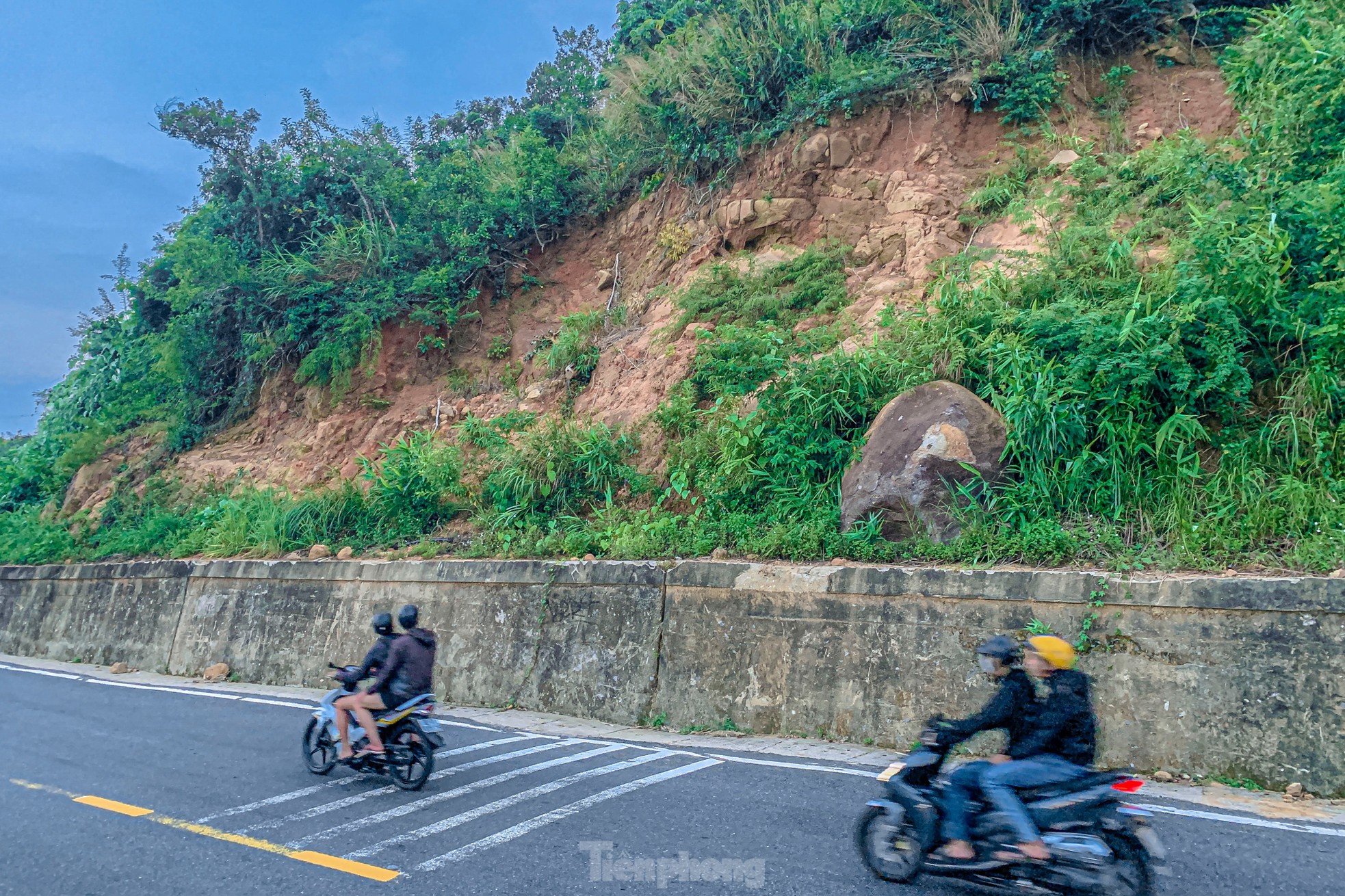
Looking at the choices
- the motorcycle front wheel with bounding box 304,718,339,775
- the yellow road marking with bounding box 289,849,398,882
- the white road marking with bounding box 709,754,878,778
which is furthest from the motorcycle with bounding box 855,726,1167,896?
the motorcycle front wheel with bounding box 304,718,339,775

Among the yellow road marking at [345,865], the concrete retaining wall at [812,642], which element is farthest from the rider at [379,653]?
the concrete retaining wall at [812,642]

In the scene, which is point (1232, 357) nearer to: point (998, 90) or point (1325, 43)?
point (1325, 43)

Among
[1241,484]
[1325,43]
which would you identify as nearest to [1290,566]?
[1241,484]

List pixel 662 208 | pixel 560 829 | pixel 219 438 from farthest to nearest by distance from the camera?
pixel 219 438 → pixel 662 208 → pixel 560 829

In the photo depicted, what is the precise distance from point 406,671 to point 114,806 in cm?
217

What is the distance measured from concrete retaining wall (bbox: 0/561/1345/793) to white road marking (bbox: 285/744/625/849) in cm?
156

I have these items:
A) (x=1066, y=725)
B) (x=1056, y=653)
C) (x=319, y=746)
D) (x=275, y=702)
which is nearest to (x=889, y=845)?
(x=1066, y=725)

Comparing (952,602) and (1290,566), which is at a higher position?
(1290,566)

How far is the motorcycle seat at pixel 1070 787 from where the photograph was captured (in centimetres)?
407

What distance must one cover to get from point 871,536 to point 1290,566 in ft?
11.3

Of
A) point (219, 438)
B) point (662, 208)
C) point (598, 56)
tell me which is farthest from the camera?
point (598, 56)

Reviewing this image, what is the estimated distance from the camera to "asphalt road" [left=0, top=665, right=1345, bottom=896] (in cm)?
454

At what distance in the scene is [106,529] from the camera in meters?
17.5

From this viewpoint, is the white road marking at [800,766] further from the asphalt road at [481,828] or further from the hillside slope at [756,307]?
the hillside slope at [756,307]
